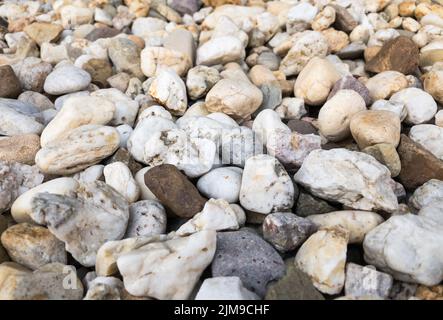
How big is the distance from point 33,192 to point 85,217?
36 cm

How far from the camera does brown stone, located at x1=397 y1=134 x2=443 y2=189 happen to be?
1.95 m

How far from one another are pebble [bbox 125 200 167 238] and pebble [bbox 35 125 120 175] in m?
0.36

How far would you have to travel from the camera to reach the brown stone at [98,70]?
2770 millimetres

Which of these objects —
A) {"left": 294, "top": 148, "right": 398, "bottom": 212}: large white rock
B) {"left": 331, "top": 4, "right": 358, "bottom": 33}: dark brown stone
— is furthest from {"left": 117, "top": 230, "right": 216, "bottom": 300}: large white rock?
{"left": 331, "top": 4, "right": 358, "bottom": 33}: dark brown stone

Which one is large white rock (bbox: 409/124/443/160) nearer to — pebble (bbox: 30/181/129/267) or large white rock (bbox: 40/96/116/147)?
pebble (bbox: 30/181/129/267)

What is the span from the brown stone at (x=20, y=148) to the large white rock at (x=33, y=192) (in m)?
0.30

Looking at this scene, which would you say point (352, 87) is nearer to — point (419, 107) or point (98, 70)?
point (419, 107)

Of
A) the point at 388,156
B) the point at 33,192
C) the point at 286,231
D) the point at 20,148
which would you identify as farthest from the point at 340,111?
the point at 20,148

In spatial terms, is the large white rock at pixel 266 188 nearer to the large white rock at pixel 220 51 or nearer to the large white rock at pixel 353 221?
the large white rock at pixel 353 221

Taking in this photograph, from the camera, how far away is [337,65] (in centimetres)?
281

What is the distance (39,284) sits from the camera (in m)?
1.43
